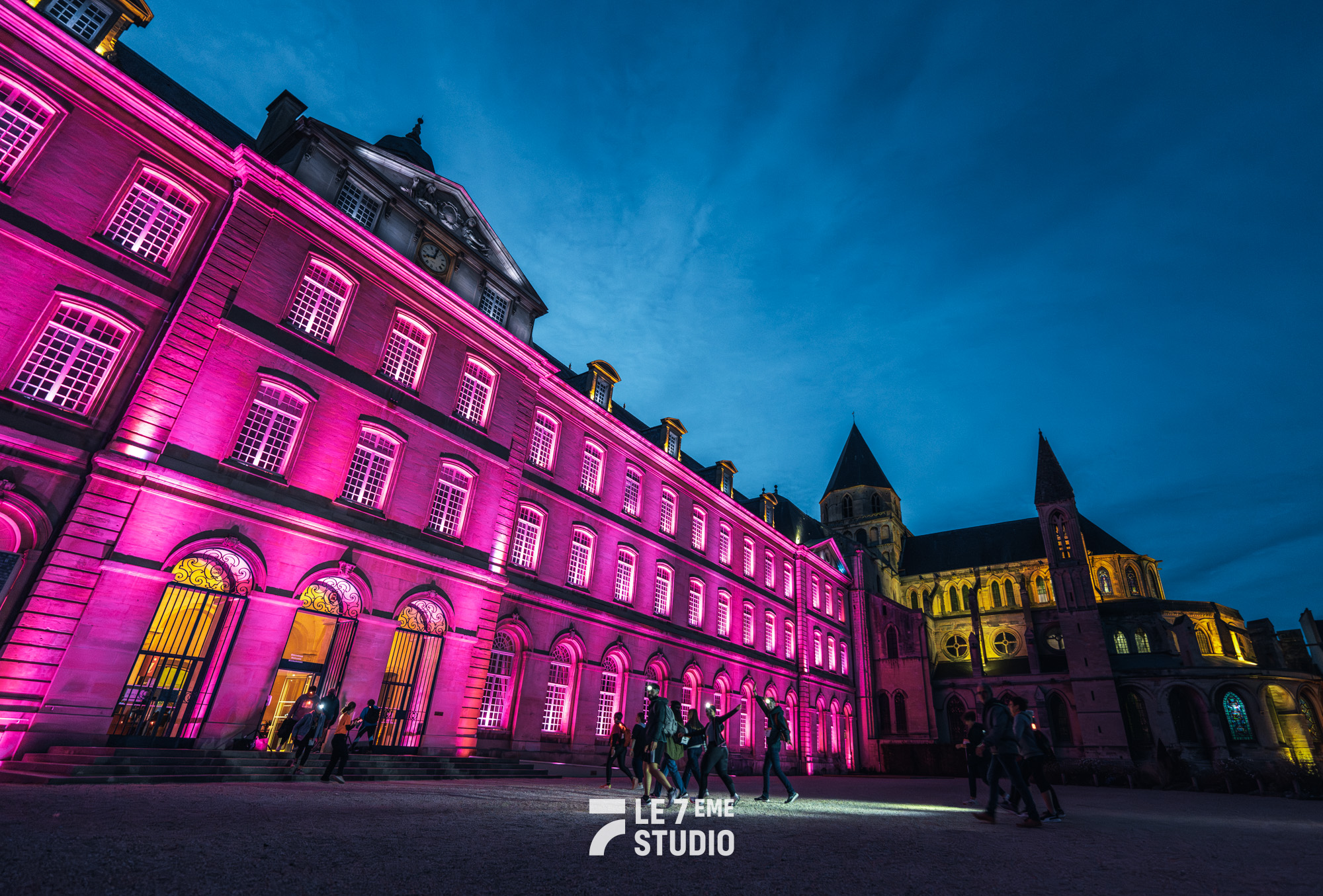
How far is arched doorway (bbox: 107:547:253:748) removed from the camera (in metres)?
11.7

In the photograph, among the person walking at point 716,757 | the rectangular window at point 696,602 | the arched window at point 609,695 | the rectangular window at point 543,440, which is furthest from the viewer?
the rectangular window at point 696,602

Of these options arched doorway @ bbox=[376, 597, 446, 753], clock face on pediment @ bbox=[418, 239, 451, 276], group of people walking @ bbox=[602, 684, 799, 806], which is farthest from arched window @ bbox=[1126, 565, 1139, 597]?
clock face on pediment @ bbox=[418, 239, 451, 276]

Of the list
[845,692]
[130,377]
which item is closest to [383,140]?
[130,377]

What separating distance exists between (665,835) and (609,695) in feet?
55.3

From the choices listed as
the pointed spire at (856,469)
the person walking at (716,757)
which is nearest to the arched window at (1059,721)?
the pointed spire at (856,469)

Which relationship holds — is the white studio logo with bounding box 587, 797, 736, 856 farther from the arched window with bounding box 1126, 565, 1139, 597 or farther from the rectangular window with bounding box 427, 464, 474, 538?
the arched window with bounding box 1126, 565, 1139, 597

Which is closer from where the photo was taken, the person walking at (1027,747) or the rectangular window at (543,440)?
the person walking at (1027,747)

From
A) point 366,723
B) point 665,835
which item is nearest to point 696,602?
point 366,723

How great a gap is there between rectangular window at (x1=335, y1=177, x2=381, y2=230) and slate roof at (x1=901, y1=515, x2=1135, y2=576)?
2243 inches

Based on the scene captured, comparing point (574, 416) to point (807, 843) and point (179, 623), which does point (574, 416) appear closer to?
point (179, 623)

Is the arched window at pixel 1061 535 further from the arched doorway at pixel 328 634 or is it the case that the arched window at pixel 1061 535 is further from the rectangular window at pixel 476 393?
the arched doorway at pixel 328 634

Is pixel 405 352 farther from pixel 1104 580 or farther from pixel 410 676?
pixel 1104 580

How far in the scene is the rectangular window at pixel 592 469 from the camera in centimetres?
2436

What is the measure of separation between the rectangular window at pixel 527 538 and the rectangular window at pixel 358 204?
10.3 meters
